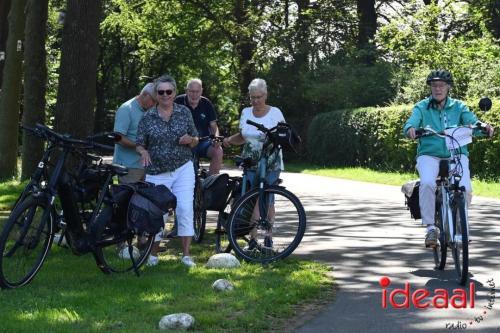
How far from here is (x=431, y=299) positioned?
6.75 m

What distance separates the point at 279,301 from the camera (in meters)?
6.61

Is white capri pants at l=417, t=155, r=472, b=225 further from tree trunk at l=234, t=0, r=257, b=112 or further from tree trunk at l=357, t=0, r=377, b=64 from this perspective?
tree trunk at l=234, t=0, r=257, b=112

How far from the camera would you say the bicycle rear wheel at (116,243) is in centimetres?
764

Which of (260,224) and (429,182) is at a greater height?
(429,182)

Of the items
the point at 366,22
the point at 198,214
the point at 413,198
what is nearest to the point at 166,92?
the point at 198,214

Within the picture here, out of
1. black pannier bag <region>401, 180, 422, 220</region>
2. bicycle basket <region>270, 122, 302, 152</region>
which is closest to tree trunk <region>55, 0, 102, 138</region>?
bicycle basket <region>270, 122, 302, 152</region>

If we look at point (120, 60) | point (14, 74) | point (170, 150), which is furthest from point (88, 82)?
point (120, 60)

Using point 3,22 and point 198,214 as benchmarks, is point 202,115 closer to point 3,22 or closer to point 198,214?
point 198,214

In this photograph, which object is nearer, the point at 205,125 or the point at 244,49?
the point at 205,125

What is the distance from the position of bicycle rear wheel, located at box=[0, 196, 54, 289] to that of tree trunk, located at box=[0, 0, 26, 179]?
12.7 meters

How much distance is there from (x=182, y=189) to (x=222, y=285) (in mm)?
1619

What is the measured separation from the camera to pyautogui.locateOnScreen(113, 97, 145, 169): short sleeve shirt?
8.98 m

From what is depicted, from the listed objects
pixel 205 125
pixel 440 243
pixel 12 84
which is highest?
pixel 12 84

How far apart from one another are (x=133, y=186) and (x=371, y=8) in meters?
34.8
